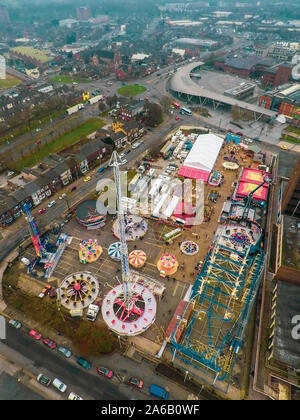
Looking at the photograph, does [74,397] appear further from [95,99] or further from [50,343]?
[95,99]

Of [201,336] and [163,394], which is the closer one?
[163,394]

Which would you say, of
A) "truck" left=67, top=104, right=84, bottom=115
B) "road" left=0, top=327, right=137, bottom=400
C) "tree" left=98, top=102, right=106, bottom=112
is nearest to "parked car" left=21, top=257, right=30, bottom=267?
"road" left=0, top=327, right=137, bottom=400

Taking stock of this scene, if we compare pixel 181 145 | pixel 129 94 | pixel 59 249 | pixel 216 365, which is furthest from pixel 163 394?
pixel 129 94

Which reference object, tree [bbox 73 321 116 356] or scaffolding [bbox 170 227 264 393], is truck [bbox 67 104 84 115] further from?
tree [bbox 73 321 116 356]

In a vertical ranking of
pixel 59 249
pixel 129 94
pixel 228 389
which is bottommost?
pixel 228 389

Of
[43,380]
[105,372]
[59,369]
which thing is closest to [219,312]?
[105,372]
